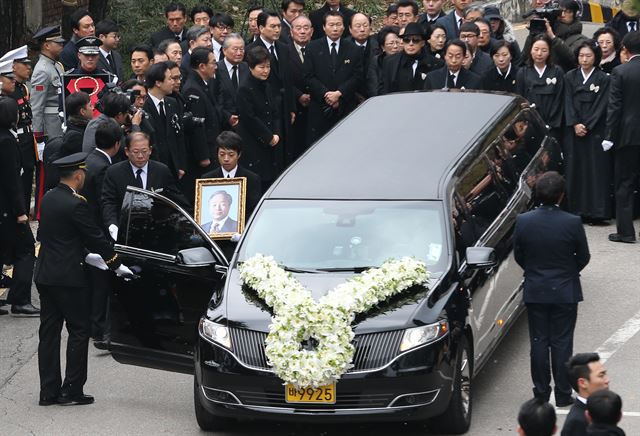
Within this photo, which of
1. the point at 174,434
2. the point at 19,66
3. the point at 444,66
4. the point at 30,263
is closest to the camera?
the point at 174,434

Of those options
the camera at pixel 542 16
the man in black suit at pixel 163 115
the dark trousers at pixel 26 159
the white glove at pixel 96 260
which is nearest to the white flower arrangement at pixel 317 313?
the white glove at pixel 96 260

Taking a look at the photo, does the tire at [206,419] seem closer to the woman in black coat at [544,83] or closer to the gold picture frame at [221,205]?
the gold picture frame at [221,205]

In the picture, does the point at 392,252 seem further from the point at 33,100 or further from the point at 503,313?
the point at 33,100

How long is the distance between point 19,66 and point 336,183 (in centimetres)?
545

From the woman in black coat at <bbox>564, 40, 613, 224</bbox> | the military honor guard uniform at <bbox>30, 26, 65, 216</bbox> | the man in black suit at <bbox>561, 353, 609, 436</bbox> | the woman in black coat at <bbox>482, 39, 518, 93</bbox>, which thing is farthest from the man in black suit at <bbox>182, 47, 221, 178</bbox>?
the man in black suit at <bbox>561, 353, 609, 436</bbox>

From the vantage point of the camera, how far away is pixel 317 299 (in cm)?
876

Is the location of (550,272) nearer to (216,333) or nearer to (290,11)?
(216,333)

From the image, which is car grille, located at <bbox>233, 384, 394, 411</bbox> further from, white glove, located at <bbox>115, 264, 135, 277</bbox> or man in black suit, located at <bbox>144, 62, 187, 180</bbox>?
man in black suit, located at <bbox>144, 62, 187, 180</bbox>

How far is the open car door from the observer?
31.7ft

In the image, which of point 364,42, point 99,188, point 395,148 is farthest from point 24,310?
point 364,42

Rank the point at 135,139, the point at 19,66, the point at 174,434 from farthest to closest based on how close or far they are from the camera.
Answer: the point at 19,66
the point at 135,139
the point at 174,434

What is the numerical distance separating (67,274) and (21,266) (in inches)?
116

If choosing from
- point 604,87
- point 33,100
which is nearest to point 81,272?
point 33,100

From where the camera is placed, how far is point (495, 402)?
9.58 m
